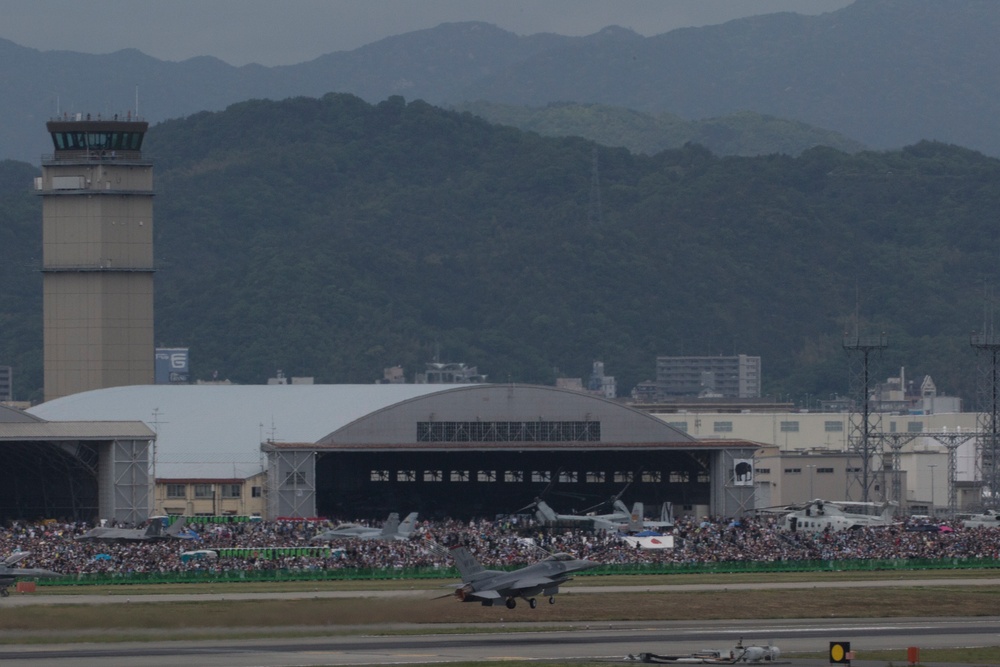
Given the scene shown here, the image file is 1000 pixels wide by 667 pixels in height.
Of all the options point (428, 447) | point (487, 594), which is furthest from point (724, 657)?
point (428, 447)

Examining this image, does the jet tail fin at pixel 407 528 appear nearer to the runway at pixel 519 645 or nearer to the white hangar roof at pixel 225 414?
the white hangar roof at pixel 225 414

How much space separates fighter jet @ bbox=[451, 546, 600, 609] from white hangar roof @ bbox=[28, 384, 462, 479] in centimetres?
4986

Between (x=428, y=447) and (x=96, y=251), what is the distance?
4841 cm

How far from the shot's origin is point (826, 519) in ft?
358

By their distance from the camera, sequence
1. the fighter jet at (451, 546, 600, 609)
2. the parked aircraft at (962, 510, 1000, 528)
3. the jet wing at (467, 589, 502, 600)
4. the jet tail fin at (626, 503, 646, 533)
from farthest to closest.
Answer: the parked aircraft at (962, 510, 1000, 528), the jet tail fin at (626, 503, 646, 533), the fighter jet at (451, 546, 600, 609), the jet wing at (467, 589, 502, 600)

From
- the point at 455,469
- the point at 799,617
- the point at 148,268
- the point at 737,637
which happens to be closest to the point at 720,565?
the point at 799,617

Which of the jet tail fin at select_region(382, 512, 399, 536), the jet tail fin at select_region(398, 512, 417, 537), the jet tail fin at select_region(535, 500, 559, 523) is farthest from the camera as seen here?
the jet tail fin at select_region(535, 500, 559, 523)

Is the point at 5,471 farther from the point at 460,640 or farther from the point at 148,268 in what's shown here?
the point at 460,640

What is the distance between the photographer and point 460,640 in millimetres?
62531

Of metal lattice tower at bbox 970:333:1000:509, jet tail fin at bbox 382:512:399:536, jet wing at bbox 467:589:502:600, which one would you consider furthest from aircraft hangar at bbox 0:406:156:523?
metal lattice tower at bbox 970:333:1000:509

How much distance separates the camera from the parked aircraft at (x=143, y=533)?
96.3 meters

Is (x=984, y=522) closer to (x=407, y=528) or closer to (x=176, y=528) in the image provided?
(x=407, y=528)

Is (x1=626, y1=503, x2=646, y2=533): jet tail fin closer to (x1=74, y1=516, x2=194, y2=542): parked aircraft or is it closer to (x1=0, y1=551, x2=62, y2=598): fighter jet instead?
(x1=74, y1=516, x2=194, y2=542): parked aircraft

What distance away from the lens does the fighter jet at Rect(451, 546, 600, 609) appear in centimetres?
6700
